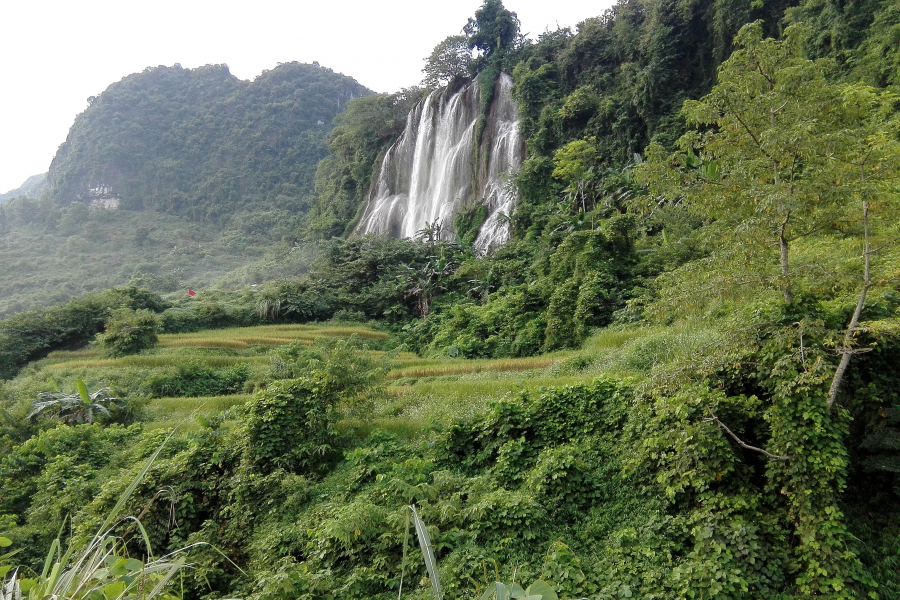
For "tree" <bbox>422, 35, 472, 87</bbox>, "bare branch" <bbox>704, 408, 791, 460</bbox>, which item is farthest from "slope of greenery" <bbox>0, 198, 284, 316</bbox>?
"bare branch" <bbox>704, 408, 791, 460</bbox>

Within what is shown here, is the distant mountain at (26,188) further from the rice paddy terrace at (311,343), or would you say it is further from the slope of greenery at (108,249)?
the rice paddy terrace at (311,343)

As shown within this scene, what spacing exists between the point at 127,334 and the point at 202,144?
6332 cm

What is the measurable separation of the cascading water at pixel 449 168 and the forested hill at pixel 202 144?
29.0 m

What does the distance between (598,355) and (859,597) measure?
21.5ft

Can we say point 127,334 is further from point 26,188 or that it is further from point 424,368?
point 26,188

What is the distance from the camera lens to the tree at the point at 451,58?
3578cm

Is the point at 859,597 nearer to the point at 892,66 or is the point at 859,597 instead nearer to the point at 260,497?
the point at 260,497

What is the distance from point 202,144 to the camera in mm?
71188

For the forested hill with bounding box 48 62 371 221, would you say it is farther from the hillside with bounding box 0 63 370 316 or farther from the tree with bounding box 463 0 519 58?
the tree with bounding box 463 0 519 58

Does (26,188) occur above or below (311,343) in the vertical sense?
above

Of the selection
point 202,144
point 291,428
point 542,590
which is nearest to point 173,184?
point 202,144

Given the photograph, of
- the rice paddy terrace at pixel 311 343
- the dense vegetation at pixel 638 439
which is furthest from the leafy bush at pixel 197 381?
the dense vegetation at pixel 638 439

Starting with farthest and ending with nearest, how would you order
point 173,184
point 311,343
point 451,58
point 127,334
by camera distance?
point 173,184 < point 451,58 < point 311,343 < point 127,334

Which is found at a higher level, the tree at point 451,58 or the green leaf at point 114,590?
the tree at point 451,58
